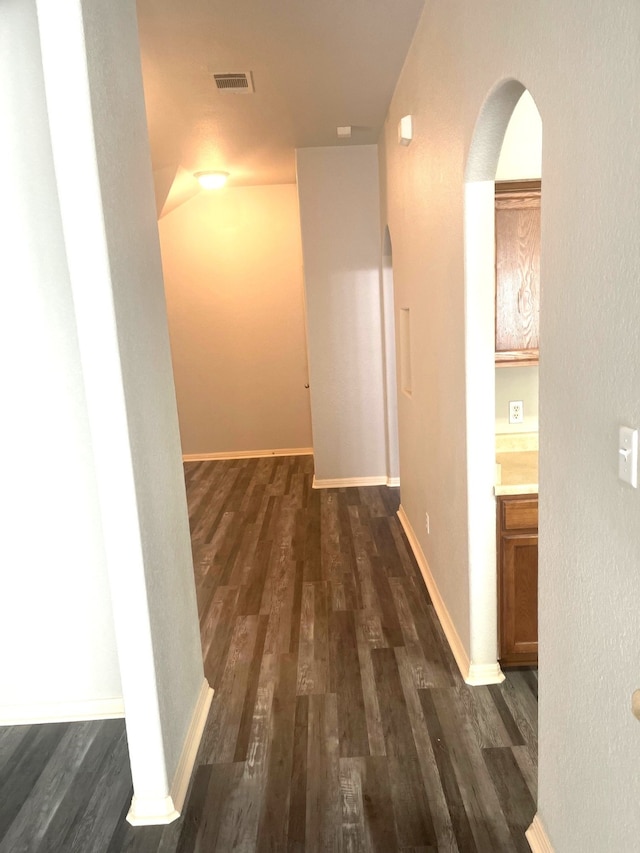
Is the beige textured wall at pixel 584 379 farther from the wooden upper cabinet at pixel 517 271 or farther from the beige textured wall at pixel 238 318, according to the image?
the beige textured wall at pixel 238 318

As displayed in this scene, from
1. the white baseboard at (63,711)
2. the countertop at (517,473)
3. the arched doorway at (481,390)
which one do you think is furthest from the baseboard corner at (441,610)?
the white baseboard at (63,711)

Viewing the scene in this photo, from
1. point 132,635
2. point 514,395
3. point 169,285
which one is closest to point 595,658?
point 132,635

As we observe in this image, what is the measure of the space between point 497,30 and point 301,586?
3077 mm

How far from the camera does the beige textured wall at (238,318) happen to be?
7199 millimetres

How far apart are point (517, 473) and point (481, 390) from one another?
469 millimetres

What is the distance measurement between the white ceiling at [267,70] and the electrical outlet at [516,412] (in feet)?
6.36

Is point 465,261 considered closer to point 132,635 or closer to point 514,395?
point 514,395

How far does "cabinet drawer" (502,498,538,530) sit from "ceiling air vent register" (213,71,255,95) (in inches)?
108

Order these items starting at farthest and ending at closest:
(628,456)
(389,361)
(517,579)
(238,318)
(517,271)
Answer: (238,318), (389,361), (517,271), (517,579), (628,456)

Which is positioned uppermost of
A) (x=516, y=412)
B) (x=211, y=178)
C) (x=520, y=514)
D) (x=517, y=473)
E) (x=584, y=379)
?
(x=211, y=178)

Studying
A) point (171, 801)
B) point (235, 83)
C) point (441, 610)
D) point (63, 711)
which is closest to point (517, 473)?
point (441, 610)

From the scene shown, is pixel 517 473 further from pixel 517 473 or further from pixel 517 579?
pixel 517 579

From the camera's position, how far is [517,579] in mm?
2803

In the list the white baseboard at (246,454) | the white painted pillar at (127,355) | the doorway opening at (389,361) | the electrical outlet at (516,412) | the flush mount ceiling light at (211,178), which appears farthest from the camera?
the white baseboard at (246,454)
